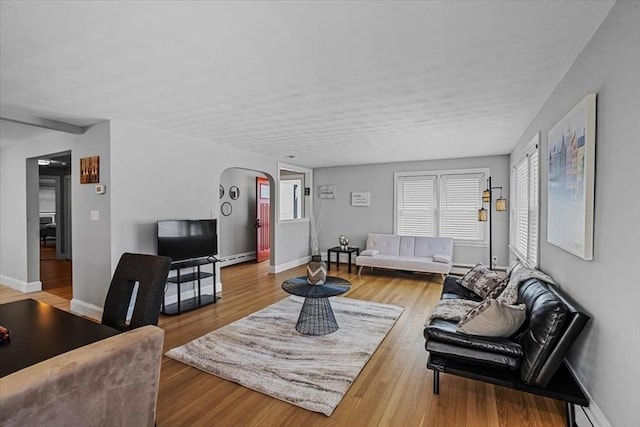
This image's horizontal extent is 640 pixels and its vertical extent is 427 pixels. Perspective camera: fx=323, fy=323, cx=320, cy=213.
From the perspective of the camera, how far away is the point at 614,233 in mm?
1583

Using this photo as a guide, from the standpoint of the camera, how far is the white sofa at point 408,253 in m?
5.78

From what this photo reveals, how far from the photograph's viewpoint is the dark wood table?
1.22 meters

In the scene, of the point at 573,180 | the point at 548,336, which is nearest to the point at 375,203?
the point at 573,180

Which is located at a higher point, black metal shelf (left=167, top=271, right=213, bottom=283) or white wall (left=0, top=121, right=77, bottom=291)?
white wall (left=0, top=121, right=77, bottom=291)

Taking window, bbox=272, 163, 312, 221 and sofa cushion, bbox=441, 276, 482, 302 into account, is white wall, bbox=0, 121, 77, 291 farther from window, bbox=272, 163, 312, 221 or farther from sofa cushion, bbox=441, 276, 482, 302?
sofa cushion, bbox=441, 276, 482, 302

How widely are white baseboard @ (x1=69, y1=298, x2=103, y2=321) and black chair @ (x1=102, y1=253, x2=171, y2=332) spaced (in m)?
2.36

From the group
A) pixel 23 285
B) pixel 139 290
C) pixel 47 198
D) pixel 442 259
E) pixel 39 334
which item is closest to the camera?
pixel 39 334

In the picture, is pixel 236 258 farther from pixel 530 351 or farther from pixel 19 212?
pixel 530 351

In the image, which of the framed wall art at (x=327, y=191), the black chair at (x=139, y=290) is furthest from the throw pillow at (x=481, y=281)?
the framed wall art at (x=327, y=191)

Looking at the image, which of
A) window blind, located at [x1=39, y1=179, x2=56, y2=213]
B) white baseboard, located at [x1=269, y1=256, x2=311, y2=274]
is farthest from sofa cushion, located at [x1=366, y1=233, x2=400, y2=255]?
window blind, located at [x1=39, y1=179, x2=56, y2=213]

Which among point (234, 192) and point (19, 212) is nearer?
point (19, 212)

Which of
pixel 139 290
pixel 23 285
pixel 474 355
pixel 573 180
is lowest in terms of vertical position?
pixel 23 285

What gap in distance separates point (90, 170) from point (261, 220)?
4427 millimetres

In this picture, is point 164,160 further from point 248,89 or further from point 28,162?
point 28,162
